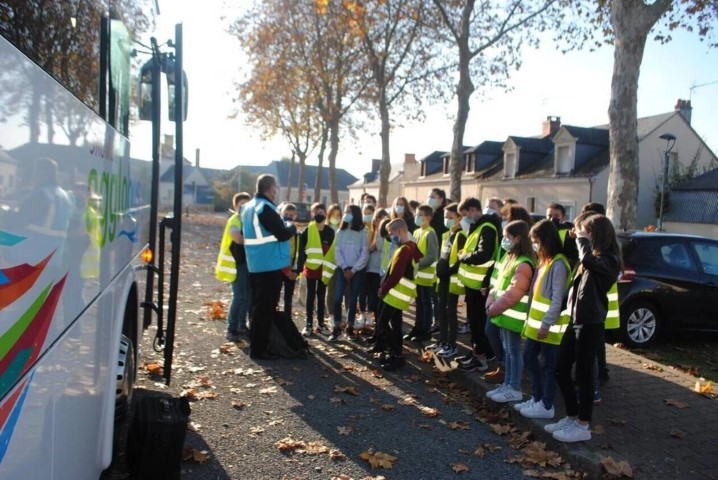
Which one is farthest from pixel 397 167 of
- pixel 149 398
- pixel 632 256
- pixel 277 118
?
pixel 149 398

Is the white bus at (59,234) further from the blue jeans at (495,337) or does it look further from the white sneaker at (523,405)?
the blue jeans at (495,337)

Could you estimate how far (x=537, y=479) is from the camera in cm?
437

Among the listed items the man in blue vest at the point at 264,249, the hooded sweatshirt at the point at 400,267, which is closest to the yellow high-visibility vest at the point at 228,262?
the man in blue vest at the point at 264,249

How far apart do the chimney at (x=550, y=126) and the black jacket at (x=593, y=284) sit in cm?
Answer: 3942

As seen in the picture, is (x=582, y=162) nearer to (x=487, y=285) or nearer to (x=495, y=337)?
(x=487, y=285)

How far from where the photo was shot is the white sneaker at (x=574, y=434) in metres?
4.75

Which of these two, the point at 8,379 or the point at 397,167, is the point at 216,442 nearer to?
the point at 8,379

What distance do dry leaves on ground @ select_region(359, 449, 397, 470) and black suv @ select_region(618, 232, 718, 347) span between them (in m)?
5.25

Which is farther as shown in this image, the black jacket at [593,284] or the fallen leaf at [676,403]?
the fallen leaf at [676,403]

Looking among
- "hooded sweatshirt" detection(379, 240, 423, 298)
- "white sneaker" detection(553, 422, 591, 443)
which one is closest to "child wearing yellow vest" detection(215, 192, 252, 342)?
"hooded sweatshirt" detection(379, 240, 423, 298)

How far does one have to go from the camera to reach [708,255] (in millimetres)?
8984

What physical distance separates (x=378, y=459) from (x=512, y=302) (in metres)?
1.91

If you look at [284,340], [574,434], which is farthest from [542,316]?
[284,340]

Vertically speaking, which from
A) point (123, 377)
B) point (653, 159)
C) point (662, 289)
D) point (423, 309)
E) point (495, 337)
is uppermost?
point (653, 159)
